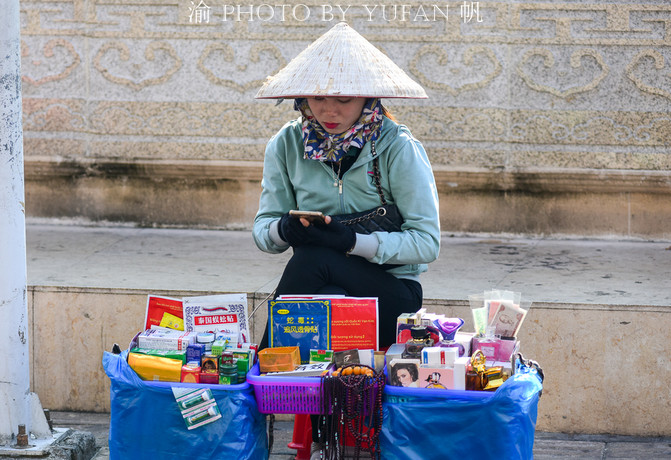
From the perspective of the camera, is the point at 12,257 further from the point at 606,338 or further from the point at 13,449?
the point at 606,338

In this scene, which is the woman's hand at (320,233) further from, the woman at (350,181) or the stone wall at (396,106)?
the stone wall at (396,106)

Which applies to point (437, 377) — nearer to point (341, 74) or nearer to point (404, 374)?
point (404, 374)

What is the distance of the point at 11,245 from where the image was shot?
3207mm

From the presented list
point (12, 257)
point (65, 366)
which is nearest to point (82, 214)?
point (65, 366)

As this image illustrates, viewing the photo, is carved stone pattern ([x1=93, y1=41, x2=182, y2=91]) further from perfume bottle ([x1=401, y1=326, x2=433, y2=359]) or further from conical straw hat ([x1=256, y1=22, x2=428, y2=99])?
perfume bottle ([x1=401, y1=326, x2=433, y2=359])

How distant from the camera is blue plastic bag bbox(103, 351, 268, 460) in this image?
2.73m

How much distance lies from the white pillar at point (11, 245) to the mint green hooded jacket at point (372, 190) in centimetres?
85

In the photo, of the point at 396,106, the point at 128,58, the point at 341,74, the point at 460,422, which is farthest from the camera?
the point at 128,58

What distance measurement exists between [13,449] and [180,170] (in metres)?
2.54

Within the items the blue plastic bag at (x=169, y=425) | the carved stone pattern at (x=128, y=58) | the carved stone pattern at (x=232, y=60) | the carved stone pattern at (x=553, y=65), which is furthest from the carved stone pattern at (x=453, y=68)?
the blue plastic bag at (x=169, y=425)

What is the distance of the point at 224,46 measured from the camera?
5.42m

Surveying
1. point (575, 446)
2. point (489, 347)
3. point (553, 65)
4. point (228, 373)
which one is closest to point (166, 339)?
point (228, 373)

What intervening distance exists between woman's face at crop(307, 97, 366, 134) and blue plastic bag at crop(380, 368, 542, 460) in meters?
0.90

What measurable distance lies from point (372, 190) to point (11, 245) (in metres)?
1.26
